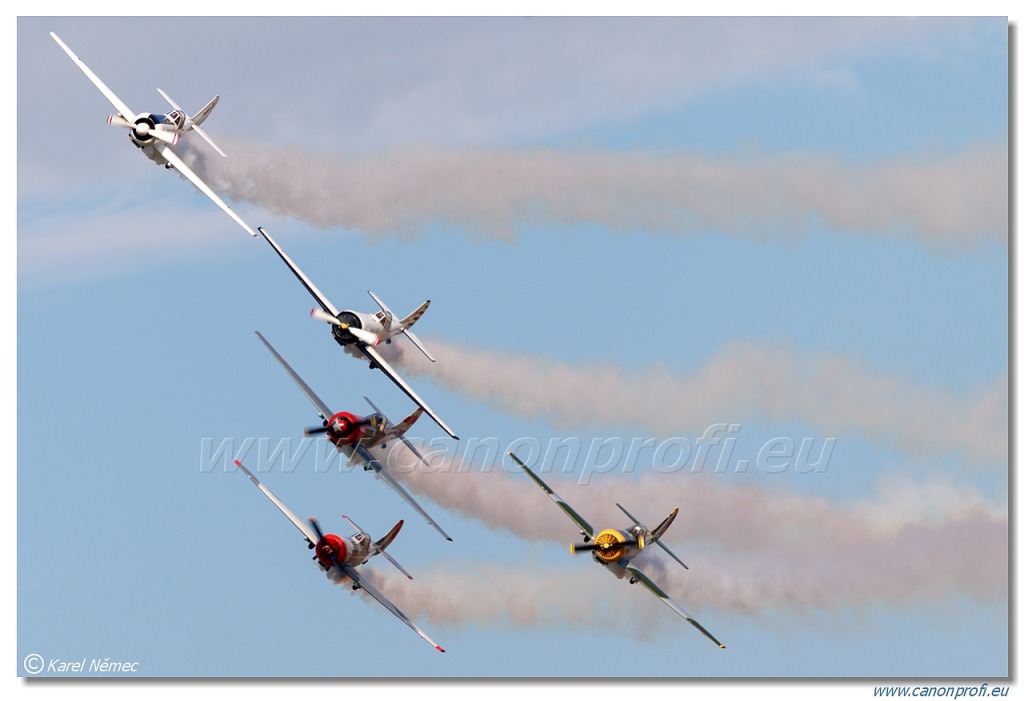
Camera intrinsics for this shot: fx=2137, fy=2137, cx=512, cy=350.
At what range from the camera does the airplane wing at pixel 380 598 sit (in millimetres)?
113312

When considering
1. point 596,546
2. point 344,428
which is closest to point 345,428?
point 344,428

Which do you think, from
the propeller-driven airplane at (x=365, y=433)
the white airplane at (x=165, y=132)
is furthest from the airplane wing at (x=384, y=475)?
the white airplane at (x=165, y=132)

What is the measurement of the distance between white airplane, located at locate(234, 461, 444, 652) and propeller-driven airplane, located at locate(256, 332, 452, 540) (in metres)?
2.80

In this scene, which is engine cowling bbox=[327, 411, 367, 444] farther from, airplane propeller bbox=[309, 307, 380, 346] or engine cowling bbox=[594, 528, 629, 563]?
engine cowling bbox=[594, 528, 629, 563]

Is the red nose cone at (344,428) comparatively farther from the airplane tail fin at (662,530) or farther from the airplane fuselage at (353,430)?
the airplane tail fin at (662,530)

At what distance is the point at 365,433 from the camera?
375 ft

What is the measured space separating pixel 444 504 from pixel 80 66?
30.7m

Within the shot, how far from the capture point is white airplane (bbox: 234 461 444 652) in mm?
112562

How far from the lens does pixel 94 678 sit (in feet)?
338

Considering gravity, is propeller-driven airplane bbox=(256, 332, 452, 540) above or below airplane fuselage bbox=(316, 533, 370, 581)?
above

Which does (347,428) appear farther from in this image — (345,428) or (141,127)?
(141,127)

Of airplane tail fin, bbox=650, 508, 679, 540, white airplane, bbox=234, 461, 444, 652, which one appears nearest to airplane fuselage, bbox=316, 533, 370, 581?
white airplane, bbox=234, 461, 444, 652

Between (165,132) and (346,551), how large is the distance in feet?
Result: 78.1

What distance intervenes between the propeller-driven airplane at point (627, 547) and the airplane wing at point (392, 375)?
8454 millimetres
